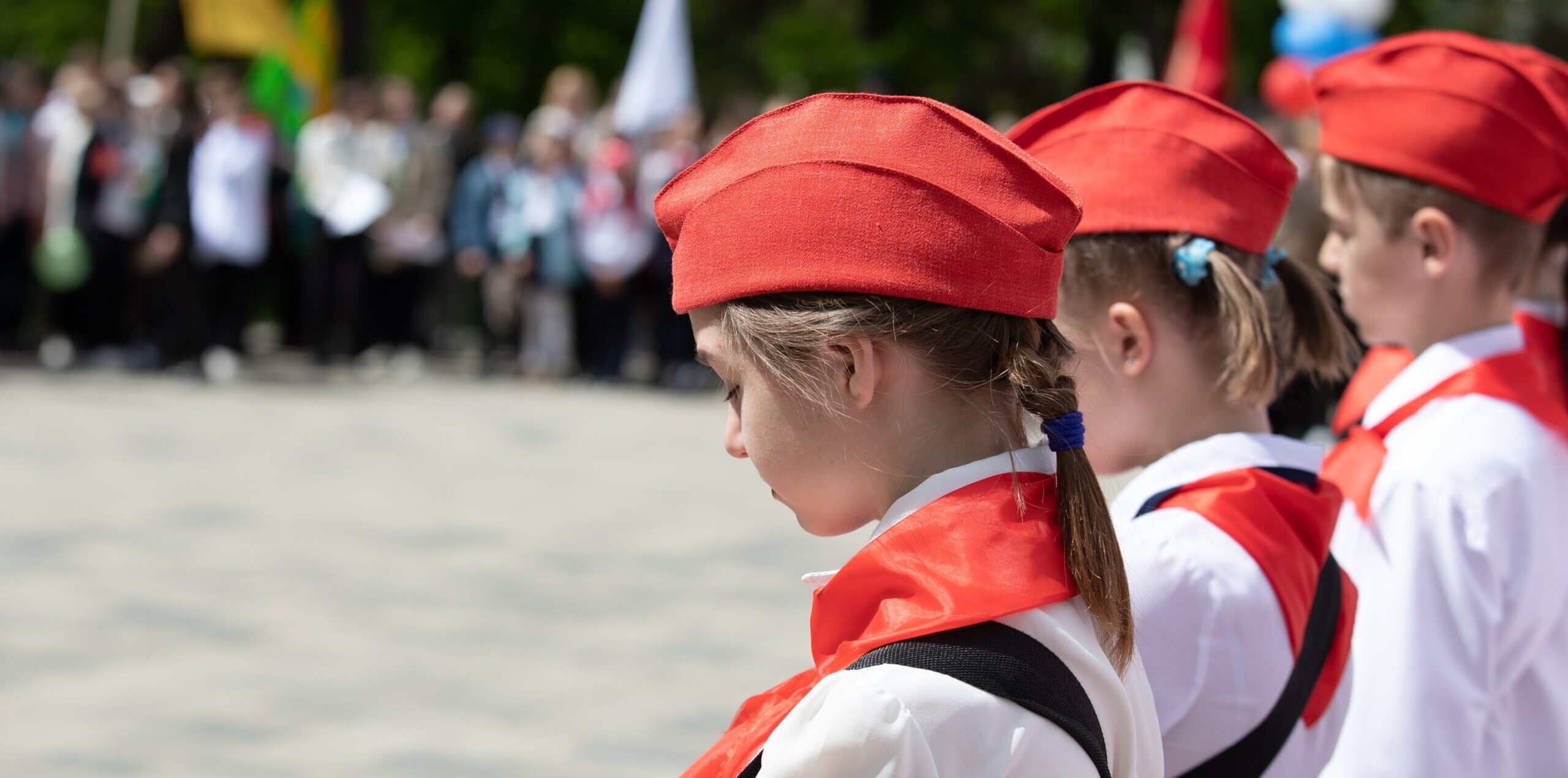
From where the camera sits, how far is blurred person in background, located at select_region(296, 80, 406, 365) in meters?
13.2

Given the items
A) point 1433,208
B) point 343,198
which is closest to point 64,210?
point 343,198

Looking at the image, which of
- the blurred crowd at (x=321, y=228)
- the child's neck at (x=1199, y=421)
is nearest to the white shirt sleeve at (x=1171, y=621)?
the child's neck at (x=1199, y=421)

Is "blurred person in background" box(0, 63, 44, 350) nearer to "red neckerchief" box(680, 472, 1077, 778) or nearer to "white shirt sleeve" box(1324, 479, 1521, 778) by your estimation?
"white shirt sleeve" box(1324, 479, 1521, 778)

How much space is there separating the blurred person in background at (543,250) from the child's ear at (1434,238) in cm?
1121

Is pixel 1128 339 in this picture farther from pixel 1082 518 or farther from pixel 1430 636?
pixel 1082 518

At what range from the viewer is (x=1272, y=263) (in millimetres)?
2236

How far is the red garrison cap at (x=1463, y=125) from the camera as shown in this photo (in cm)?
251

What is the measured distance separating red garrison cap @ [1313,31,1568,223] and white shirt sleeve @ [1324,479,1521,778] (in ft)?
1.56

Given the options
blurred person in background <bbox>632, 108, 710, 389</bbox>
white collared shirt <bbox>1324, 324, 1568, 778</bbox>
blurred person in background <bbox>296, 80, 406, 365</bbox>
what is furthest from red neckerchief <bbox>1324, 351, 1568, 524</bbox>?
blurred person in background <bbox>296, 80, 406, 365</bbox>

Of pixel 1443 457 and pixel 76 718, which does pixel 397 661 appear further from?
pixel 1443 457

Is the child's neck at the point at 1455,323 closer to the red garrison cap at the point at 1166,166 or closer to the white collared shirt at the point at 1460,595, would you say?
the white collared shirt at the point at 1460,595

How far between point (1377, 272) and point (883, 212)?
53.9 inches

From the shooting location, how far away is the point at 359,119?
1334 cm

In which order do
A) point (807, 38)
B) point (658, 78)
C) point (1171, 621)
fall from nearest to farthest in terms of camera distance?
point (1171, 621) < point (658, 78) < point (807, 38)
